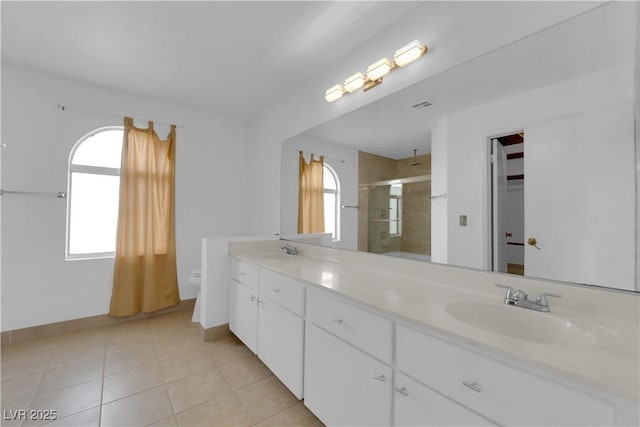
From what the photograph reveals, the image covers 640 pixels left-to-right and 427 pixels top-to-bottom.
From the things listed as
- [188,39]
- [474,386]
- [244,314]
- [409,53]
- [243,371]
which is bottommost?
[243,371]

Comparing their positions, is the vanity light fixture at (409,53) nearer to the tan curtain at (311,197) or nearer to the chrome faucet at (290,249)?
the tan curtain at (311,197)

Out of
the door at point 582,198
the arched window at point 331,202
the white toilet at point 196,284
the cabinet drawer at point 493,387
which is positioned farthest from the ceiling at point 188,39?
the white toilet at point 196,284

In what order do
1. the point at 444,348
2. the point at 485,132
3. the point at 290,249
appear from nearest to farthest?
the point at 444,348 < the point at 485,132 < the point at 290,249

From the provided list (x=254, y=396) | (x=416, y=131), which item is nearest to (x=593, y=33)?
(x=416, y=131)

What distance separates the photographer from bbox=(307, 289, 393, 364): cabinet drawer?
104 centimetres

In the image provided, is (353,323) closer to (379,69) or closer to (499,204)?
(499,204)

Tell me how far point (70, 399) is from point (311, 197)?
2162mm

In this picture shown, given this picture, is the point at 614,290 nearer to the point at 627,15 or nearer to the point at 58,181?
the point at 627,15

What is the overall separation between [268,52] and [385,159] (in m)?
1.27

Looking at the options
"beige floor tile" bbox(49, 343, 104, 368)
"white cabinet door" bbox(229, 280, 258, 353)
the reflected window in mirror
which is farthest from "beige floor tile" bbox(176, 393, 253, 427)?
the reflected window in mirror

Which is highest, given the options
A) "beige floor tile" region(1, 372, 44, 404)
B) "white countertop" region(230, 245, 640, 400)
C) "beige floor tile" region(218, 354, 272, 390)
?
"white countertop" region(230, 245, 640, 400)

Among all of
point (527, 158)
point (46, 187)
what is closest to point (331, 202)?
point (527, 158)

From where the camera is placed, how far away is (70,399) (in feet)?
5.29

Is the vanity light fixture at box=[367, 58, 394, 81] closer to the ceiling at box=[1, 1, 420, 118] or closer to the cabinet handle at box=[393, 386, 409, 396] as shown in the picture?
the ceiling at box=[1, 1, 420, 118]
